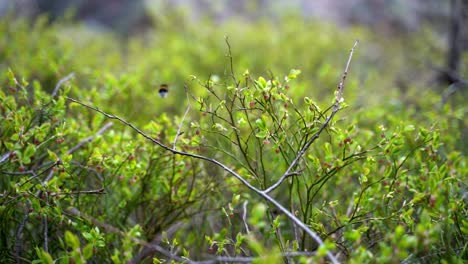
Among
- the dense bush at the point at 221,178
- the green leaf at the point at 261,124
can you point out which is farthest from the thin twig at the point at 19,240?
the green leaf at the point at 261,124

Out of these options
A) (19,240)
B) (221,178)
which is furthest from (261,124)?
(19,240)

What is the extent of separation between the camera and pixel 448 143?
10.4 ft

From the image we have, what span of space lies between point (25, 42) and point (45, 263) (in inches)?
164

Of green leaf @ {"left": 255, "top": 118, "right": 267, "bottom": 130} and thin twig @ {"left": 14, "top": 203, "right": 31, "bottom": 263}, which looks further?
thin twig @ {"left": 14, "top": 203, "right": 31, "bottom": 263}

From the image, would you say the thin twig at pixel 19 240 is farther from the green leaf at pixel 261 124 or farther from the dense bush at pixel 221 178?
the green leaf at pixel 261 124

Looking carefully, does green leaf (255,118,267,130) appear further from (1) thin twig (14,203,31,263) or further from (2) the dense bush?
(1) thin twig (14,203,31,263)

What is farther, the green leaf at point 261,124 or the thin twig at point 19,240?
the thin twig at point 19,240

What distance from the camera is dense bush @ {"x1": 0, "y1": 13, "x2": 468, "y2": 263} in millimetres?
2010

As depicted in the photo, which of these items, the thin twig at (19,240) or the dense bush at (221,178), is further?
the thin twig at (19,240)

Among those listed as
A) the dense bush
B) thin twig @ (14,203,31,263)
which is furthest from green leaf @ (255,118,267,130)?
thin twig @ (14,203,31,263)

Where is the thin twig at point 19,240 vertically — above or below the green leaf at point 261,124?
below

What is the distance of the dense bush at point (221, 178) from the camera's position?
2010 millimetres

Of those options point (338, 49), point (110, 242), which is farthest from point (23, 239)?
point (338, 49)

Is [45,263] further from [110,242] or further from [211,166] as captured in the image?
[211,166]
